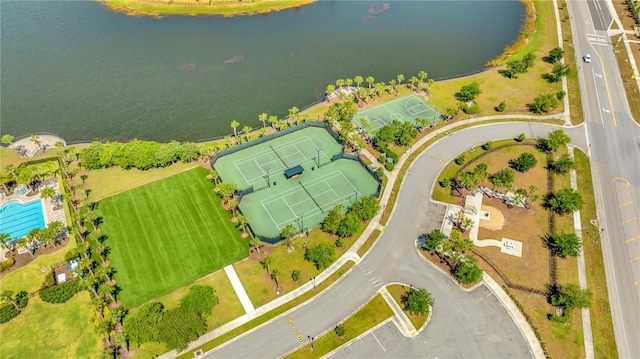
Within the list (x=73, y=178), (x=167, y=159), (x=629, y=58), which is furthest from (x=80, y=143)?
(x=629, y=58)

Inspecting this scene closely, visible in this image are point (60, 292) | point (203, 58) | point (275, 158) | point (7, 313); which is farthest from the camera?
point (203, 58)

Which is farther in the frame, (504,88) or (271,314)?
(504,88)

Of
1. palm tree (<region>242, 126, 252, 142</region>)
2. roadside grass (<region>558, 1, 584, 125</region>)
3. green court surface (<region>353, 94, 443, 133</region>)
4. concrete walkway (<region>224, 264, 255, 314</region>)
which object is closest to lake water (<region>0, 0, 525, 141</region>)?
palm tree (<region>242, 126, 252, 142</region>)

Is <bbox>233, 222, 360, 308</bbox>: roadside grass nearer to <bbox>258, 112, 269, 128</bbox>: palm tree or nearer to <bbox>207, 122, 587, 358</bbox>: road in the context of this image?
<bbox>207, 122, 587, 358</bbox>: road

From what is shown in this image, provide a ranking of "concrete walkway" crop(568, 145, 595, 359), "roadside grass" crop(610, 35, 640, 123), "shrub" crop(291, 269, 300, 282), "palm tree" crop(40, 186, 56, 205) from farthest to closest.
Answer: "roadside grass" crop(610, 35, 640, 123)
"palm tree" crop(40, 186, 56, 205)
"shrub" crop(291, 269, 300, 282)
"concrete walkway" crop(568, 145, 595, 359)

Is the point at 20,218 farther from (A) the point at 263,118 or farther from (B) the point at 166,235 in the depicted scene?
(A) the point at 263,118

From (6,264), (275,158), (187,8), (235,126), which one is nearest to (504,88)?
(275,158)
